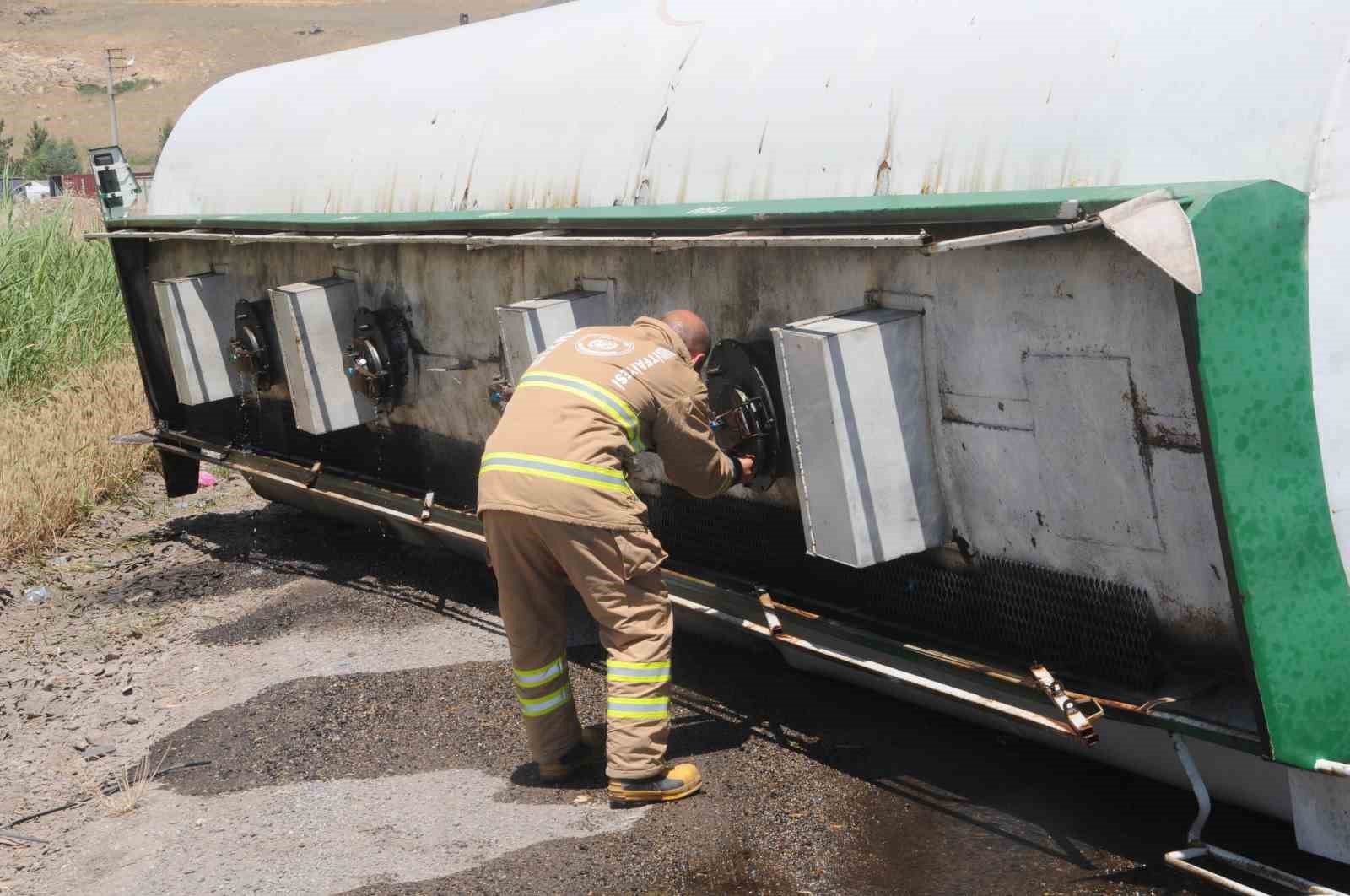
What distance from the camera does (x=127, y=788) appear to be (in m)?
4.22

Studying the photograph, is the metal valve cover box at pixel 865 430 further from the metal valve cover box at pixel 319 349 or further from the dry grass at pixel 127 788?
the metal valve cover box at pixel 319 349

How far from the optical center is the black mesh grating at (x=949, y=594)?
3.33 meters

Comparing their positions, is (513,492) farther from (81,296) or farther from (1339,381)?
(81,296)

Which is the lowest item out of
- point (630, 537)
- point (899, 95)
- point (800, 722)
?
point (800, 722)

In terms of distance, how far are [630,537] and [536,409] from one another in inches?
17.2

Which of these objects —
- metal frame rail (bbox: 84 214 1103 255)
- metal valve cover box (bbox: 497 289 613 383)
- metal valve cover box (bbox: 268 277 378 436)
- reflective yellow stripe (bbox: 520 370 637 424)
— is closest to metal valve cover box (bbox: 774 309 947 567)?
metal frame rail (bbox: 84 214 1103 255)

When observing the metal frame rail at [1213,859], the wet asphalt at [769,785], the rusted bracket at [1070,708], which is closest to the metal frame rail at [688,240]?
the rusted bracket at [1070,708]

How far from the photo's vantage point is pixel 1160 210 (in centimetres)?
273

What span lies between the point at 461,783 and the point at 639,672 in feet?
2.39

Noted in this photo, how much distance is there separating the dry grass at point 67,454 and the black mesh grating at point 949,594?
3.94 metres

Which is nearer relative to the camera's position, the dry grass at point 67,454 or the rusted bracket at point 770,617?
the rusted bracket at point 770,617

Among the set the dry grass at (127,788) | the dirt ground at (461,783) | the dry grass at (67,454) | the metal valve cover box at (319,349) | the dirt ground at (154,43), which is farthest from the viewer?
the dirt ground at (154,43)

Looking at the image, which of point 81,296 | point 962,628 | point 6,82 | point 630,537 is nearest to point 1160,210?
point 962,628

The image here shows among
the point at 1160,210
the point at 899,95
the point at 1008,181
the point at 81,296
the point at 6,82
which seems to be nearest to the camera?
the point at 1160,210
